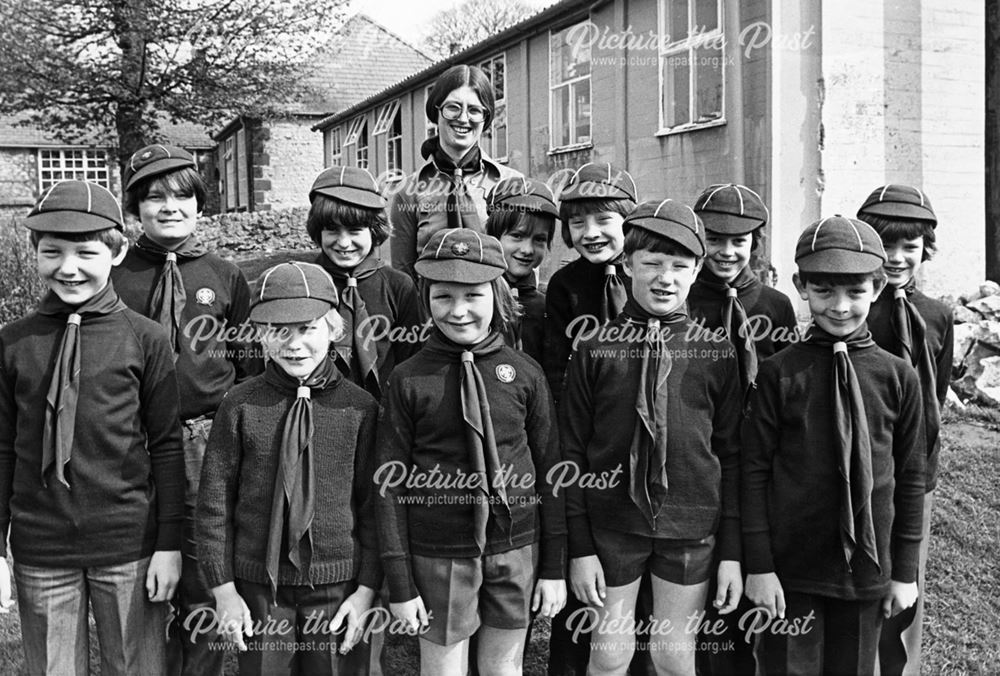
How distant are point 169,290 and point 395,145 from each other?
63.0 ft

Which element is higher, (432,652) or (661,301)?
(661,301)

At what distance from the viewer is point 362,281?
378 cm

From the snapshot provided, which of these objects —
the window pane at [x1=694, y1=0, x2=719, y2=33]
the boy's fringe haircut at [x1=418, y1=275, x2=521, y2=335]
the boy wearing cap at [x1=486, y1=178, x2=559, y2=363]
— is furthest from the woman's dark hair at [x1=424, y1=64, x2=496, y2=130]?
the window pane at [x1=694, y1=0, x2=719, y2=33]

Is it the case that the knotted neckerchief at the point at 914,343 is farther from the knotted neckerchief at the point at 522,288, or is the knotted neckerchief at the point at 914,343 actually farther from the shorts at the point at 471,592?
the shorts at the point at 471,592

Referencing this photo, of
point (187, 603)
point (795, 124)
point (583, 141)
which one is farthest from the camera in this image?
point (583, 141)

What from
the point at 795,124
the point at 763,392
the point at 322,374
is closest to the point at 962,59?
the point at 795,124

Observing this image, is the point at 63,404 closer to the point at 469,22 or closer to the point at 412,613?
the point at 412,613

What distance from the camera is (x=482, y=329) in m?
3.17

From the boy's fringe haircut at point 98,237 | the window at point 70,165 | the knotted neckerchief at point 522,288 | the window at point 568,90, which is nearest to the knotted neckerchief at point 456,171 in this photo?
the knotted neckerchief at point 522,288

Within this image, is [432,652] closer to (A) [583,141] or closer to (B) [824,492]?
(B) [824,492]

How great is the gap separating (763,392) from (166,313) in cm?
229

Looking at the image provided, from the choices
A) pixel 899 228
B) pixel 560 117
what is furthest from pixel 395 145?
pixel 899 228

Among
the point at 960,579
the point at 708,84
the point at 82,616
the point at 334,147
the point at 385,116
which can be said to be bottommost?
the point at 960,579

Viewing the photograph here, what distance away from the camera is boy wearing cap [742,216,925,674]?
3010mm
